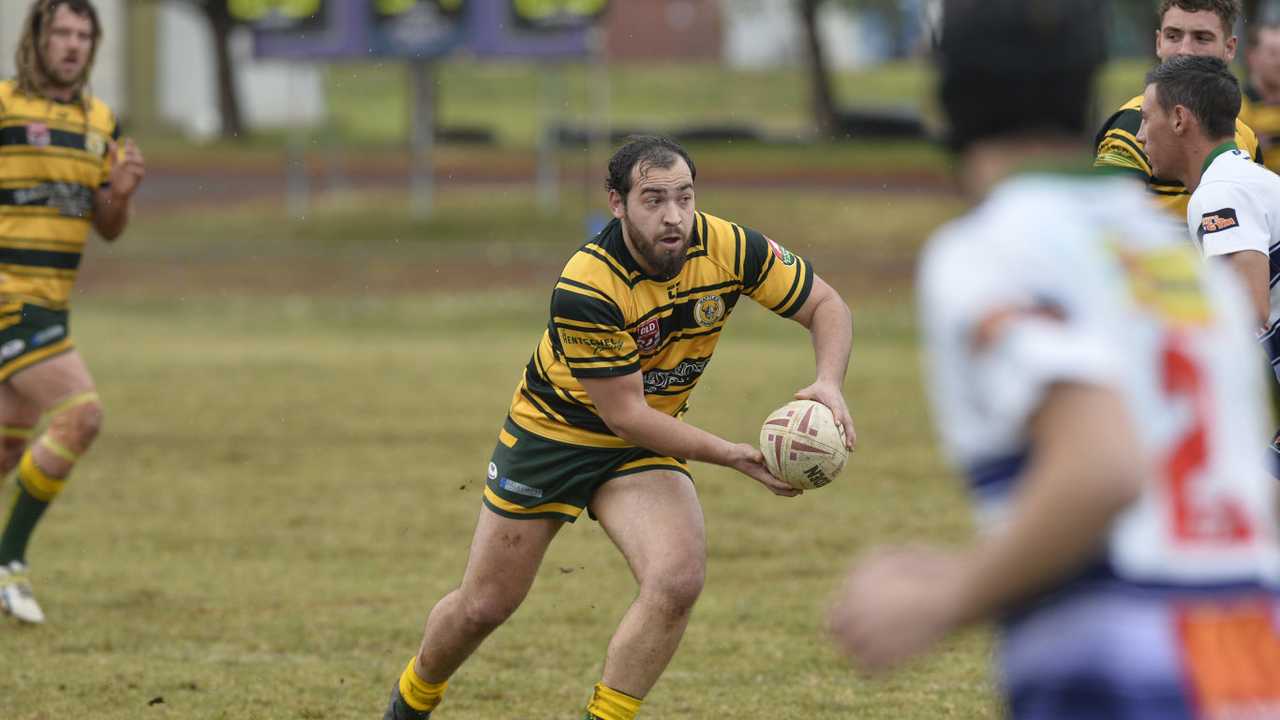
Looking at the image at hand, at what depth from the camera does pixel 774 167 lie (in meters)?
37.1

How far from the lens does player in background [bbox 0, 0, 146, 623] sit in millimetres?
7828

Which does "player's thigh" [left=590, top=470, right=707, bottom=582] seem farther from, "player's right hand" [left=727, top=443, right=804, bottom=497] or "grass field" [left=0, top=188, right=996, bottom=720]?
"grass field" [left=0, top=188, right=996, bottom=720]

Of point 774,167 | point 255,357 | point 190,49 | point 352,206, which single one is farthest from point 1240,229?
point 190,49

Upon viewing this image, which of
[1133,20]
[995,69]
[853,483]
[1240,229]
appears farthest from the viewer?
[1133,20]

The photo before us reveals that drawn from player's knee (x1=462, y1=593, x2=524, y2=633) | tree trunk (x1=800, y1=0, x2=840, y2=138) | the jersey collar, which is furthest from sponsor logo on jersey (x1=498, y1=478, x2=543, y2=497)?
tree trunk (x1=800, y1=0, x2=840, y2=138)

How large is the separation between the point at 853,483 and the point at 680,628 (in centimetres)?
598

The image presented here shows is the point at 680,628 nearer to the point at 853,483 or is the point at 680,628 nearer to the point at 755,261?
the point at 755,261

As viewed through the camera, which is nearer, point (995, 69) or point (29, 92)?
point (995, 69)

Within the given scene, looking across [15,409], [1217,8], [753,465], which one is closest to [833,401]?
[753,465]

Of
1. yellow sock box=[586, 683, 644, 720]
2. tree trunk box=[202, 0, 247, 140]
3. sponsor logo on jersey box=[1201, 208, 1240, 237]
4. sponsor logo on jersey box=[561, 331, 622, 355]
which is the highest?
sponsor logo on jersey box=[1201, 208, 1240, 237]

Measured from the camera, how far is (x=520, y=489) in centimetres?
559

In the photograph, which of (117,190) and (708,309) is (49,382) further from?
(708,309)

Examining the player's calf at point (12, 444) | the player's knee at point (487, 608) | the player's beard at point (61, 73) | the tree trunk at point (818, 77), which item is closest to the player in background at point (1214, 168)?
the player's knee at point (487, 608)

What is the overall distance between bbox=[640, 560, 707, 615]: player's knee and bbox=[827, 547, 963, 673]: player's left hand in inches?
107
